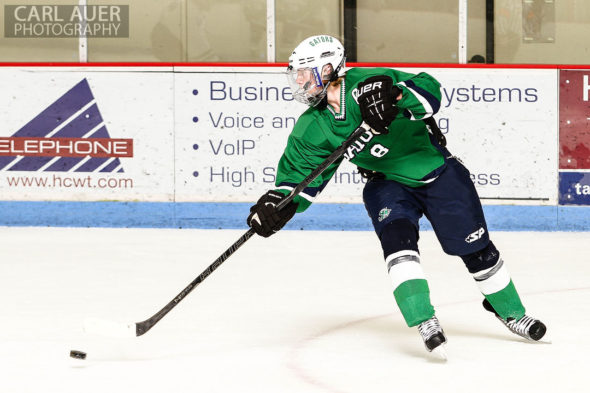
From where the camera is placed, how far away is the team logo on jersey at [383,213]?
11.1ft

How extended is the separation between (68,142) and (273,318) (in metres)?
3.19

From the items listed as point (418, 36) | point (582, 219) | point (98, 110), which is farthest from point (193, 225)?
point (582, 219)

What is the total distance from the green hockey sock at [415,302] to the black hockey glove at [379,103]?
444 mm

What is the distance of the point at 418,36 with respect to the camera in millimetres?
6898

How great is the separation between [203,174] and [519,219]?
185 centimetres

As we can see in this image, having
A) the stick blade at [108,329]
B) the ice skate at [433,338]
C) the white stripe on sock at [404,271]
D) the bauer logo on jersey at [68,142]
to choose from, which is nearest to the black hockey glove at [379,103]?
the white stripe on sock at [404,271]

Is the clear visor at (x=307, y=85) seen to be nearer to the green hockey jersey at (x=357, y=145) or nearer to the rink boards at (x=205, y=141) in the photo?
the green hockey jersey at (x=357, y=145)

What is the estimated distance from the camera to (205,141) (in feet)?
22.1

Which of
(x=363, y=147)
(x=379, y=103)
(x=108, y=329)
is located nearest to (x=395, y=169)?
(x=363, y=147)

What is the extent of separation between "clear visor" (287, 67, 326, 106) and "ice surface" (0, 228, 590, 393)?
2.45 ft

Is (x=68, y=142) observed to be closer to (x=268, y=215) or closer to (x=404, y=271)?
(x=268, y=215)

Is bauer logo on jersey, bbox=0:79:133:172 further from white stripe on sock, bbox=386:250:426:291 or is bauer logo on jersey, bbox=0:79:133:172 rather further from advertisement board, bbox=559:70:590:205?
white stripe on sock, bbox=386:250:426:291

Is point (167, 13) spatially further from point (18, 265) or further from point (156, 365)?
point (156, 365)

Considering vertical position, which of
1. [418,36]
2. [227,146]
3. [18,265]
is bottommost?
[18,265]
